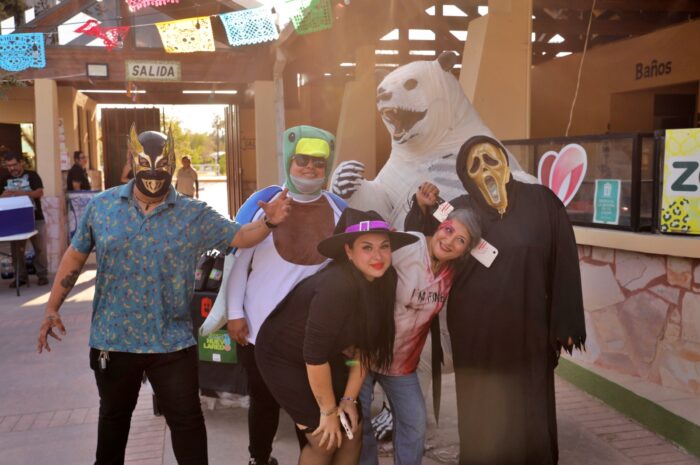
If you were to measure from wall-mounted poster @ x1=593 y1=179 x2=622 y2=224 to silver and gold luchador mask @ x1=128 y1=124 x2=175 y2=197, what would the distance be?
3.21 meters

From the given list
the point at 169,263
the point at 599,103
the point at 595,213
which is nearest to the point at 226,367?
the point at 169,263

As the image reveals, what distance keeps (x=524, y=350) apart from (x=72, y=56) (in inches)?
403

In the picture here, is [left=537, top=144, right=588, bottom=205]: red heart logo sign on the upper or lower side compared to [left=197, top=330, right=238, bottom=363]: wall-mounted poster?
upper

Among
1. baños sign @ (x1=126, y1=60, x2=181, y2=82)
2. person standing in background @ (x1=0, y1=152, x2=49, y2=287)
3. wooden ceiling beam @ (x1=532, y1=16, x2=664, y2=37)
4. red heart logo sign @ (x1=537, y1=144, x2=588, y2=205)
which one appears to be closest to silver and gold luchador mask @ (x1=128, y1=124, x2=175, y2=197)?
red heart logo sign @ (x1=537, y1=144, x2=588, y2=205)

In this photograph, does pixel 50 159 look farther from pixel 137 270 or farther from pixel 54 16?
pixel 137 270

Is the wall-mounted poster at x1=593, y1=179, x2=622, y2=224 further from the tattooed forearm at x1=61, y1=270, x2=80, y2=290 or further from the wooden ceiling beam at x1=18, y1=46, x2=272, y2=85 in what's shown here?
the wooden ceiling beam at x1=18, y1=46, x2=272, y2=85

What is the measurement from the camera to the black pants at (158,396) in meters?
2.88

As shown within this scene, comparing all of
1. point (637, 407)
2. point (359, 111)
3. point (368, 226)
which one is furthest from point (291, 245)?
point (359, 111)

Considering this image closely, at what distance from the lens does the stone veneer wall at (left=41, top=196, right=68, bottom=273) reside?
1082 centimetres

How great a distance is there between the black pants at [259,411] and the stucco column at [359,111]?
6.38 meters

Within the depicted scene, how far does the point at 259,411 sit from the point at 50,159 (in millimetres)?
9067

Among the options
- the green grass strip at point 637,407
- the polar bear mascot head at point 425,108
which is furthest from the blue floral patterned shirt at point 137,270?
the green grass strip at point 637,407

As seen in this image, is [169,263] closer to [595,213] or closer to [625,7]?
[595,213]

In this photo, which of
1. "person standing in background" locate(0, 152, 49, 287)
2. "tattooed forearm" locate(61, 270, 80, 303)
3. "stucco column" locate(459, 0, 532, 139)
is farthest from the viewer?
"person standing in background" locate(0, 152, 49, 287)
